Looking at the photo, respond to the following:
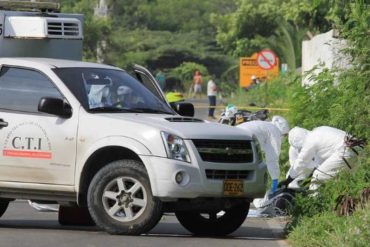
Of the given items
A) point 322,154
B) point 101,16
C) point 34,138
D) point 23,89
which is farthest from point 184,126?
point 101,16

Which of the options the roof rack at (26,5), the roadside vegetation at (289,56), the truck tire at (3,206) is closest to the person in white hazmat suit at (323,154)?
the roadside vegetation at (289,56)

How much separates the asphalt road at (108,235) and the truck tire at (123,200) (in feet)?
0.47

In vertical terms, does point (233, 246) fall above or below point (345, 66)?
below

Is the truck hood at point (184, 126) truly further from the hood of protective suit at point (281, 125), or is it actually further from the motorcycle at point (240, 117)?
the motorcycle at point (240, 117)

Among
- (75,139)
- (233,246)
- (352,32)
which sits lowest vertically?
(233,246)

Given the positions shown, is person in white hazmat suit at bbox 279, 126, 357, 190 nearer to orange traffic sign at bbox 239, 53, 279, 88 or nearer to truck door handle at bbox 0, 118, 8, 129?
truck door handle at bbox 0, 118, 8, 129

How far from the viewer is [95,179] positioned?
12.4m

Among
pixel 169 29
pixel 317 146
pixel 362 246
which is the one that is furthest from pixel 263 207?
pixel 169 29

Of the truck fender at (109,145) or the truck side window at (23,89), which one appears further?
the truck side window at (23,89)

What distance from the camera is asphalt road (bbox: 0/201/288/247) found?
11.8 m

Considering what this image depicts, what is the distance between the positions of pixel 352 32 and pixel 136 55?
6545 cm

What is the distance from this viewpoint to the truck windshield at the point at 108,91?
12875 millimetres

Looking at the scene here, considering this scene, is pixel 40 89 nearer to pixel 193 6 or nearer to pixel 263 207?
pixel 263 207

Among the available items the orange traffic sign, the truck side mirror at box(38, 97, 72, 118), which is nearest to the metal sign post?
the orange traffic sign
